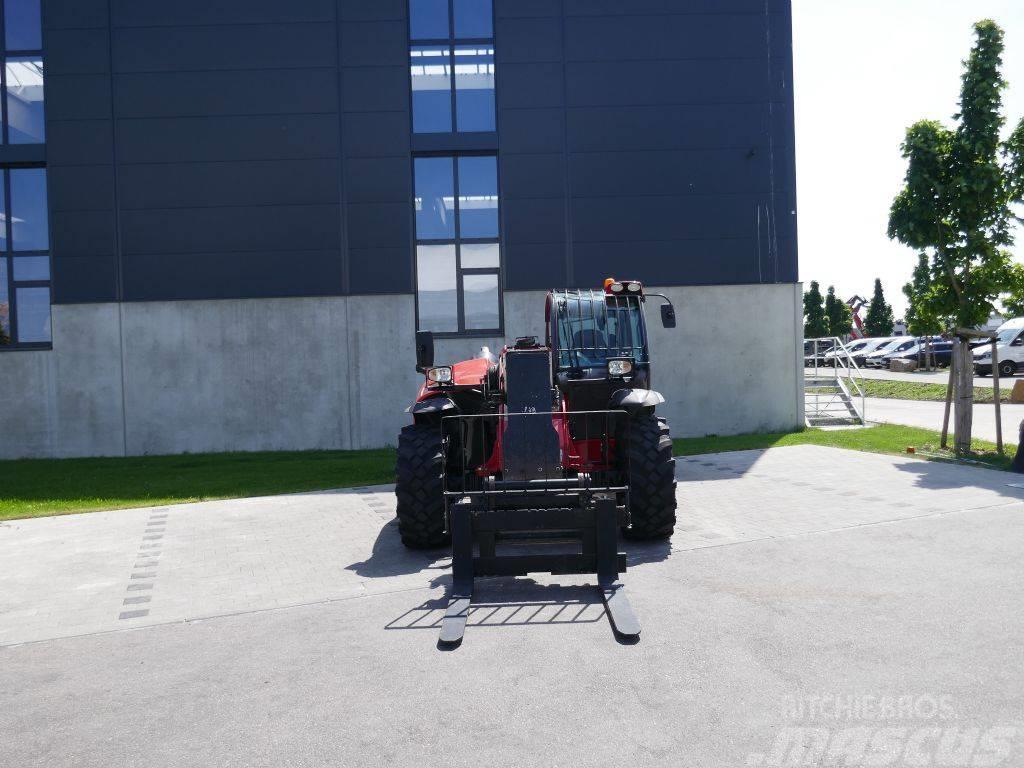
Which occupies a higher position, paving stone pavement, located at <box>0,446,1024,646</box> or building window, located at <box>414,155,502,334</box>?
building window, located at <box>414,155,502,334</box>

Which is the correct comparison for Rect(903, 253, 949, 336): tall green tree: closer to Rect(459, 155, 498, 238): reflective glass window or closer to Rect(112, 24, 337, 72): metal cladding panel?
Rect(459, 155, 498, 238): reflective glass window

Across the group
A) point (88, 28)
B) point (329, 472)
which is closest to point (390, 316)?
point (329, 472)

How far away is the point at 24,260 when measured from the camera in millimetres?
18938

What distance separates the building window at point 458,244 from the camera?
1905 cm

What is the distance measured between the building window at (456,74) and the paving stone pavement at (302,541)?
9.24 m

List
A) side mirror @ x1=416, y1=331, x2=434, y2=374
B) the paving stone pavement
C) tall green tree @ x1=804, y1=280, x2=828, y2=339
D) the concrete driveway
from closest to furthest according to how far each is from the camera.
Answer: the concrete driveway < the paving stone pavement < side mirror @ x1=416, y1=331, x2=434, y2=374 < tall green tree @ x1=804, y1=280, x2=828, y2=339

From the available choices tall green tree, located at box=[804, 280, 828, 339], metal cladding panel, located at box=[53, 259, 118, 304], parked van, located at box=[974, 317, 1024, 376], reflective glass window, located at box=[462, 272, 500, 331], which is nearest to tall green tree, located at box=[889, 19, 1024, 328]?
reflective glass window, located at box=[462, 272, 500, 331]

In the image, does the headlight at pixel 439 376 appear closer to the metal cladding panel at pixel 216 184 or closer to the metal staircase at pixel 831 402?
the metal cladding panel at pixel 216 184

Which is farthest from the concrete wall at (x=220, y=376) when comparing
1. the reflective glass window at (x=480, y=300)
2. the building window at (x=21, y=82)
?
the building window at (x=21, y=82)

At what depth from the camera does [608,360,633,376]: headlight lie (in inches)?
354

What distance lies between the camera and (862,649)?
17.9ft

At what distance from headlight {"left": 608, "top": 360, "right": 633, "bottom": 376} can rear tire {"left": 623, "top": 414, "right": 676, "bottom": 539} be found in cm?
66

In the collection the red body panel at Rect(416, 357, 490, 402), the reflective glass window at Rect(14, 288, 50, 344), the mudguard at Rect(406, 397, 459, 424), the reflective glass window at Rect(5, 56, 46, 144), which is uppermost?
the reflective glass window at Rect(5, 56, 46, 144)

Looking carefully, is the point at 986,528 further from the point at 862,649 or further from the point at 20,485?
the point at 20,485
